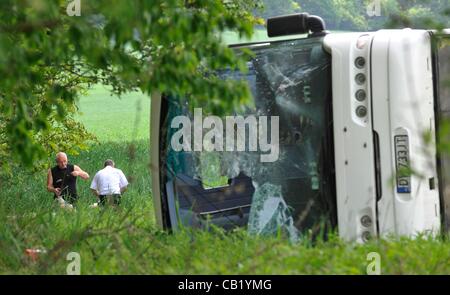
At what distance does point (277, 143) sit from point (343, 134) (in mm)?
616

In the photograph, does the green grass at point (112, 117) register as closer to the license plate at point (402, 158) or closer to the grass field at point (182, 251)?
the grass field at point (182, 251)

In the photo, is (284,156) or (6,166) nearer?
(284,156)

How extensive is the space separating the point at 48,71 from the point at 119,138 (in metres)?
23.0

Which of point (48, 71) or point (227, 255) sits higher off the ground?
point (48, 71)

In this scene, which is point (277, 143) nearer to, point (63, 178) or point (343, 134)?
point (343, 134)

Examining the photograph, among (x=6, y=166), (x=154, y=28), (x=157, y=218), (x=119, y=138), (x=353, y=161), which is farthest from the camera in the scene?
(x=119, y=138)

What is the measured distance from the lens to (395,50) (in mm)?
10047

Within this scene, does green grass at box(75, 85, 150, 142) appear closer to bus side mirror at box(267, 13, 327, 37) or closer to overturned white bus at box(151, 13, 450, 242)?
bus side mirror at box(267, 13, 327, 37)

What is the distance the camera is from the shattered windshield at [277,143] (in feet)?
33.7

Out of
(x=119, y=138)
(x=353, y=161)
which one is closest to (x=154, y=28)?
(x=353, y=161)

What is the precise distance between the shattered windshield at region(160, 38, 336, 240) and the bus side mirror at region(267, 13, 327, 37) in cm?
22

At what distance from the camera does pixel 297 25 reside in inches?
426

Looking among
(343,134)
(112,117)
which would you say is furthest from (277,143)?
(112,117)
